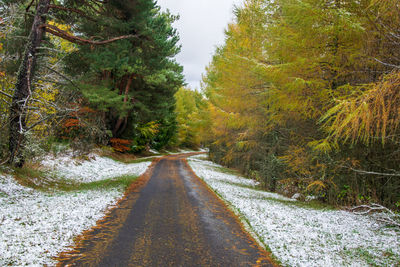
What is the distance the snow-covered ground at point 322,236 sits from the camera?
15.6 ft

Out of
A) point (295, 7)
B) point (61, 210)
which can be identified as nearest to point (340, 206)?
point (295, 7)

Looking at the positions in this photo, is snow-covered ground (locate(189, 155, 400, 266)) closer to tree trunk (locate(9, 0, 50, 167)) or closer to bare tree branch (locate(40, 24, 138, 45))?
bare tree branch (locate(40, 24, 138, 45))

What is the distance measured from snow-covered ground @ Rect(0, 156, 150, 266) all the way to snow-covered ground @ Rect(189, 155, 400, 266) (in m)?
4.01

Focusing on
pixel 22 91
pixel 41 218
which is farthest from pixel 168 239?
pixel 22 91

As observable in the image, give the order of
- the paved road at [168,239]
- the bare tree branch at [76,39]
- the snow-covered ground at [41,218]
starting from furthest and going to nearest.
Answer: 1. the bare tree branch at [76,39]
2. the paved road at [168,239]
3. the snow-covered ground at [41,218]

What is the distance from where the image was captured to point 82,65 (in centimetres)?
1097

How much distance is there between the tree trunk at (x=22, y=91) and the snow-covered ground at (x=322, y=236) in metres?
7.63

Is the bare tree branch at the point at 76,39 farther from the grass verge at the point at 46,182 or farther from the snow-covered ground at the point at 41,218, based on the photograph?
the snow-covered ground at the point at 41,218

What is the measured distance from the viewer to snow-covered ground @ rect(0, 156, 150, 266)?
417cm

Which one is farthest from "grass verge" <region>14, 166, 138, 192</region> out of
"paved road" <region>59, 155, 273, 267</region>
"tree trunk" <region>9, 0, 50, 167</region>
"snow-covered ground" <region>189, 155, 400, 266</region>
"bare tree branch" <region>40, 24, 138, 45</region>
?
"snow-covered ground" <region>189, 155, 400, 266</region>

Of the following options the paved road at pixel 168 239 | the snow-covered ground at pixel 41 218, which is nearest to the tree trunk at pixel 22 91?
the snow-covered ground at pixel 41 218

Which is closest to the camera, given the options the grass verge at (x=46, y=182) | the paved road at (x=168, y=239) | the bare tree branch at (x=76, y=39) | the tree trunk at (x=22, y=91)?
the paved road at (x=168, y=239)

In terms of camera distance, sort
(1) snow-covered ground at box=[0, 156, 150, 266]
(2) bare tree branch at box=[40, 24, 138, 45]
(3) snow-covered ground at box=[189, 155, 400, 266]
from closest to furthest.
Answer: (1) snow-covered ground at box=[0, 156, 150, 266], (3) snow-covered ground at box=[189, 155, 400, 266], (2) bare tree branch at box=[40, 24, 138, 45]

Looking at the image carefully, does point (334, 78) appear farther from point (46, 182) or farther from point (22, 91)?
point (46, 182)
